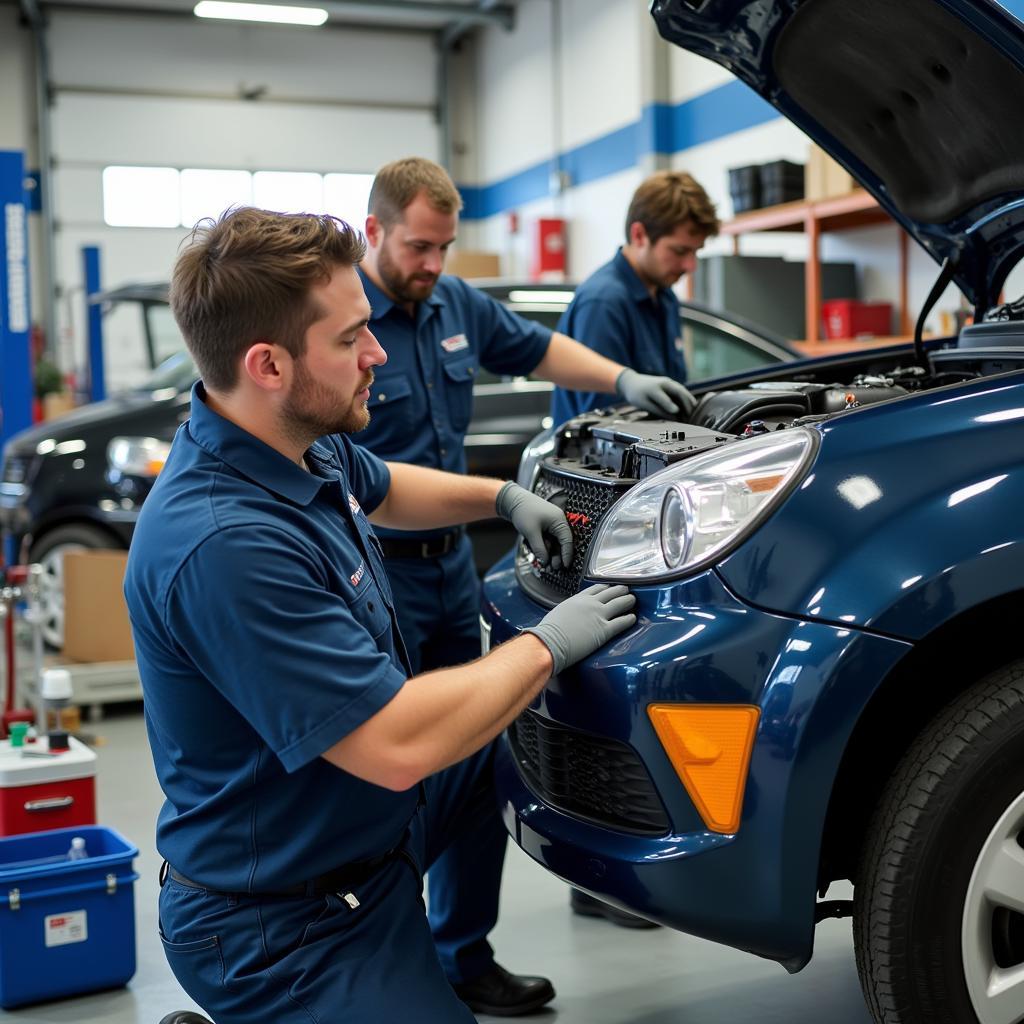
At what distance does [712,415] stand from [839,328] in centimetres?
462

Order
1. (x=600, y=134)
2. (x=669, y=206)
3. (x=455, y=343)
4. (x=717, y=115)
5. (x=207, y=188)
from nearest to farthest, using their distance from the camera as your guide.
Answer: (x=455, y=343), (x=669, y=206), (x=717, y=115), (x=600, y=134), (x=207, y=188)

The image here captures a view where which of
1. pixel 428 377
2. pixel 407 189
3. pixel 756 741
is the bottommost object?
pixel 756 741

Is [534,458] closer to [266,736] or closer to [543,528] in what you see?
[543,528]

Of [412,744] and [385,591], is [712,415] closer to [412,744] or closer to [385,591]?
[385,591]

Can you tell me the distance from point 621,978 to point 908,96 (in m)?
1.58

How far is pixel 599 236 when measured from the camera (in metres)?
11.3

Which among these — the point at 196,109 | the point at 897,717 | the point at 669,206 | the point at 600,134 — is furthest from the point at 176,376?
the point at 196,109

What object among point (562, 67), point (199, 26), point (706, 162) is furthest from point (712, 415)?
point (199, 26)

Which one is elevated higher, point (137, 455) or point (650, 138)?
point (650, 138)

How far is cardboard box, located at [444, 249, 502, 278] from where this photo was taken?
12094mm

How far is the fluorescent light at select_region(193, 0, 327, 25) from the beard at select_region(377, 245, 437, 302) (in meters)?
9.90

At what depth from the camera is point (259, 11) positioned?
1168 centimetres

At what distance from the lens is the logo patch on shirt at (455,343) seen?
2727 millimetres

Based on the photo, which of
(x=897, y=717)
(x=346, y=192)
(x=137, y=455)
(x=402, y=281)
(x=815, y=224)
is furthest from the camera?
(x=346, y=192)
